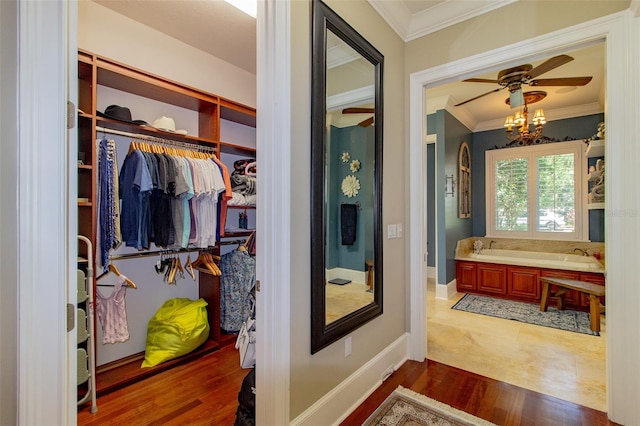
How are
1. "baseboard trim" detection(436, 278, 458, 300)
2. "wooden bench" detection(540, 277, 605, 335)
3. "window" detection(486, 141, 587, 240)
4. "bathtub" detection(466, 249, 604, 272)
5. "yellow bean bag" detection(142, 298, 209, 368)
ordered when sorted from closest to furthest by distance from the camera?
"yellow bean bag" detection(142, 298, 209, 368) < "wooden bench" detection(540, 277, 605, 335) < "bathtub" detection(466, 249, 604, 272) < "baseboard trim" detection(436, 278, 458, 300) < "window" detection(486, 141, 587, 240)

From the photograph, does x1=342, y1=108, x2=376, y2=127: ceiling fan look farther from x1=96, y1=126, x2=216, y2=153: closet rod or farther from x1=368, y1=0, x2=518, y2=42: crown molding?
x1=96, y1=126, x2=216, y2=153: closet rod

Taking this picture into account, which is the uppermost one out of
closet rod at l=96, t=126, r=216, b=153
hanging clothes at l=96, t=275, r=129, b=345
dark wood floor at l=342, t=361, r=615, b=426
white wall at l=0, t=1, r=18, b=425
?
closet rod at l=96, t=126, r=216, b=153

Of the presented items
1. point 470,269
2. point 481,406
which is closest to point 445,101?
point 470,269

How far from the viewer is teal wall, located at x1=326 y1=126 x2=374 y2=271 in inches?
73.4

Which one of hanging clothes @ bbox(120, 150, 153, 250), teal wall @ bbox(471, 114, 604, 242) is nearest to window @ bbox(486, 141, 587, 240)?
teal wall @ bbox(471, 114, 604, 242)

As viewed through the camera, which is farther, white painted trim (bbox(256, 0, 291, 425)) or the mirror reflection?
the mirror reflection

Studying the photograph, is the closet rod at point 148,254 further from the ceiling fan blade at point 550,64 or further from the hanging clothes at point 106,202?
the ceiling fan blade at point 550,64

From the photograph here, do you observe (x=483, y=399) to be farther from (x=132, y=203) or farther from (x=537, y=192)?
(x=537, y=192)

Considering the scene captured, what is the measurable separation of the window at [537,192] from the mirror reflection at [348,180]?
419 cm

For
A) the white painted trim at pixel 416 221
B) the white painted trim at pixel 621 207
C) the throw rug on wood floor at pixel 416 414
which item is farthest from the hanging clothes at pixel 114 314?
the white painted trim at pixel 621 207

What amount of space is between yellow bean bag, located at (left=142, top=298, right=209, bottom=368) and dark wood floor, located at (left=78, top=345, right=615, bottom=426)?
0.15 meters

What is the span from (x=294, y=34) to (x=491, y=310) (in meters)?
4.12

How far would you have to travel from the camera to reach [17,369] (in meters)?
0.73

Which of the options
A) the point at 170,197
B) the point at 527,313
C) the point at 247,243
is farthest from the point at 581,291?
the point at 170,197
